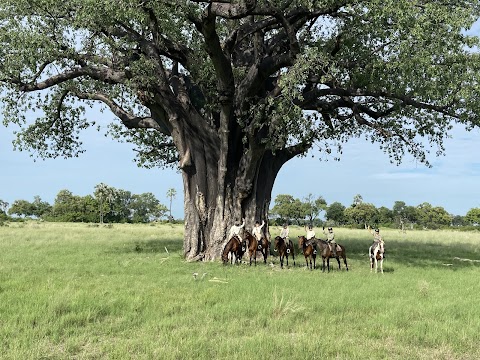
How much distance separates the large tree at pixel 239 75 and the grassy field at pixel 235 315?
5.42m

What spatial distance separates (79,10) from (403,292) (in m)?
12.8

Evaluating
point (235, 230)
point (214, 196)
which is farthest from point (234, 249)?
point (214, 196)

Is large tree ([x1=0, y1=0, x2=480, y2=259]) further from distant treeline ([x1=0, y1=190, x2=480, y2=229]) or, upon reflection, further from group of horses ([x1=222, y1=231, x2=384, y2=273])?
distant treeline ([x1=0, y1=190, x2=480, y2=229])

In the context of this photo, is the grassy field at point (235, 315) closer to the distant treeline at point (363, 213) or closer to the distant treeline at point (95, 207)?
the distant treeline at point (95, 207)

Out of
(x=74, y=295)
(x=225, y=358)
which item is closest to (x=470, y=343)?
(x=225, y=358)

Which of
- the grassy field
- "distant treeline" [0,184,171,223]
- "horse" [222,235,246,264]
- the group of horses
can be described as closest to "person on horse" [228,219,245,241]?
the group of horses

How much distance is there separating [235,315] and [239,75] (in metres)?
13.0

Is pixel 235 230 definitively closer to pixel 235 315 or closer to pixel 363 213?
pixel 235 315

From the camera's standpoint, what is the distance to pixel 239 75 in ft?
63.0

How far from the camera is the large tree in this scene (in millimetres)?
13477

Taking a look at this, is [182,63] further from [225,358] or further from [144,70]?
[225,358]

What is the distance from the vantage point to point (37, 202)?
4557 inches

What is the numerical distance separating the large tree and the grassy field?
542 centimetres

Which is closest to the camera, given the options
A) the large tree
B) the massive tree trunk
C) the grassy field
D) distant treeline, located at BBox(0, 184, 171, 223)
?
the grassy field
